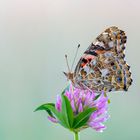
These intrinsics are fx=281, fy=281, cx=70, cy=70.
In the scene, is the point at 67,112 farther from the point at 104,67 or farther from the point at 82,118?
the point at 104,67

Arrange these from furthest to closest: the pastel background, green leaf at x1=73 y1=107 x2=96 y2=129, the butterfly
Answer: the pastel background < the butterfly < green leaf at x1=73 y1=107 x2=96 y2=129

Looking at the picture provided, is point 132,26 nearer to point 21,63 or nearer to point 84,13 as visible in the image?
point 84,13

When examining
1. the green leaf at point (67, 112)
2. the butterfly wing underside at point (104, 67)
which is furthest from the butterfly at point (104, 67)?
the green leaf at point (67, 112)

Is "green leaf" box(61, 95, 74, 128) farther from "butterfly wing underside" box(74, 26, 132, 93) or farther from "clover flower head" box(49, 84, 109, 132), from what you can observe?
"butterfly wing underside" box(74, 26, 132, 93)

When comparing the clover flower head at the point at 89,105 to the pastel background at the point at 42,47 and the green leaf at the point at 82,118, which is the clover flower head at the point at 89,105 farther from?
the pastel background at the point at 42,47

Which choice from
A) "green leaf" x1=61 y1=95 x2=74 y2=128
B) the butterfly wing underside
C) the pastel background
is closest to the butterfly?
the butterfly wing underside

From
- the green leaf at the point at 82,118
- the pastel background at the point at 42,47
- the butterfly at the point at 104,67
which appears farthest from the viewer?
the pastel background at the point at 42,47

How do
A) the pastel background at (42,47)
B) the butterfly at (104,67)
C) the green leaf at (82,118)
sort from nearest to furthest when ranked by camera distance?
the green leaf at (82,118)
the butterfly at (104,67)
the pastel background at (42,47)

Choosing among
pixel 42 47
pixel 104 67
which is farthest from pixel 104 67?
pixel 42 47
